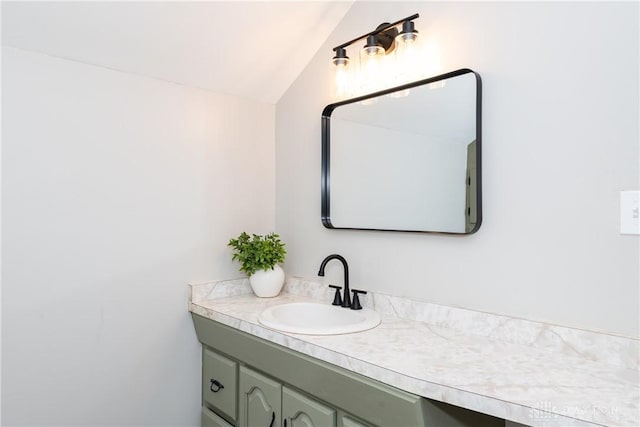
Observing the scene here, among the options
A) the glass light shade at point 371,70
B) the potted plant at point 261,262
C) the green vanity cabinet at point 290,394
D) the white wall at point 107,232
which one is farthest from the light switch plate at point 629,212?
the white wall at point 107,232

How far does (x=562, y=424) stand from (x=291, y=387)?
874mm

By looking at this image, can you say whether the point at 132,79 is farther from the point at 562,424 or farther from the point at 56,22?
the point at 562,424

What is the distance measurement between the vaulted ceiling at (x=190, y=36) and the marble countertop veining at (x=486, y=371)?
1.20 metres

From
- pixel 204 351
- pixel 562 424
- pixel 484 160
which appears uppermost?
pixel 484 160

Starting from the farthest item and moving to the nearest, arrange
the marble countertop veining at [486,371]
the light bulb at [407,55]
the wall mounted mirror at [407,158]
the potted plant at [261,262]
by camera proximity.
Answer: the potted plant at [261,262] → the light bulb at [407,55] → the wall mounted mirror at [407,158] → the marble countertop veining at [486,371]

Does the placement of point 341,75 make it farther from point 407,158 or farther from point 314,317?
point 314,317

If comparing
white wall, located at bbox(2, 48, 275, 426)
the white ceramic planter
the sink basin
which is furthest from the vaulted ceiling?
the sink basin

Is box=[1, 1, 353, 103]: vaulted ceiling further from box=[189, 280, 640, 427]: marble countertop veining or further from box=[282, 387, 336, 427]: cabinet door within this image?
box=[282, 387, 336, 427]: cabinet door

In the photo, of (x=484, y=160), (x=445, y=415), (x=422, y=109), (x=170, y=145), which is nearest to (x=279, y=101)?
(x=170, y=145)

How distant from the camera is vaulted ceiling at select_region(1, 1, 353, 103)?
1.48 meters

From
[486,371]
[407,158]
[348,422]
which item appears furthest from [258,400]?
[407,158]

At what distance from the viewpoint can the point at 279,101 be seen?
226 centimetres

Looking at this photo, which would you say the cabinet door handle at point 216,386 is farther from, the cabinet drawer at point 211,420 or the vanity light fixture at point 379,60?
the vanity light fixture at point 379,60

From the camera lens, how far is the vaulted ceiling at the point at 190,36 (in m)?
1.48
